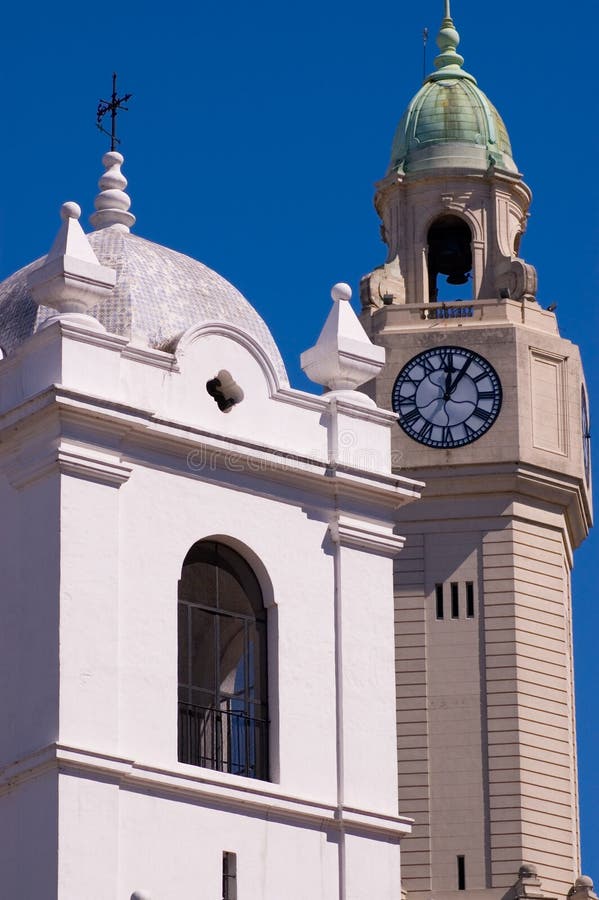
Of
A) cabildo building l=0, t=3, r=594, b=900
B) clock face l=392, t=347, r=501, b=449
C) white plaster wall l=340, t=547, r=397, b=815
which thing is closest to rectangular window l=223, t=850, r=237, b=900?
cabildo building l=0, t=3, r=594, b=900

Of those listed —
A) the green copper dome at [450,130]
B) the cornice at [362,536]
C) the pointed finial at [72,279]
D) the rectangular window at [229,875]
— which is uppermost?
the green copper dome at [450,130]

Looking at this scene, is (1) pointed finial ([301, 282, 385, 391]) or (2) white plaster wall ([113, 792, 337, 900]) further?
(1) pointed finial ([301, 282, 385, 391])

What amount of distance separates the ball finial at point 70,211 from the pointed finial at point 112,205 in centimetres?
274

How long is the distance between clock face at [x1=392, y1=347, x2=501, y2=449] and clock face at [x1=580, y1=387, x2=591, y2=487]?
107 inches

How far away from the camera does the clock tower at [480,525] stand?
79312mm

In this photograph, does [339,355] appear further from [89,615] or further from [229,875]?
[229,875]

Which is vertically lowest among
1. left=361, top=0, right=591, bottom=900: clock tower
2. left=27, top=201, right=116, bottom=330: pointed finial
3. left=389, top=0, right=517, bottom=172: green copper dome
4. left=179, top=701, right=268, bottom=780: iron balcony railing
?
left=179, top=701, right=268, bottom=780: iron balcony railing

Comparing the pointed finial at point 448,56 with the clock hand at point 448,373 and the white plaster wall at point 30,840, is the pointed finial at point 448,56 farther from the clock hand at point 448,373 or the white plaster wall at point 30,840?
the white plaster wall at point 30,840

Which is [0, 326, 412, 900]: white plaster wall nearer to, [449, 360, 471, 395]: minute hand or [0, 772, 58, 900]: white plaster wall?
[0, 772, 58, 900]: white plaster wall

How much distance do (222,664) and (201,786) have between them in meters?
2.99

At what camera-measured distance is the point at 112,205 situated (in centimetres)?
4512

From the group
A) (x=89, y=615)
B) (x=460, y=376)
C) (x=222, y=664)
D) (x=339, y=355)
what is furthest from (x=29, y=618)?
(x=460, y=376)

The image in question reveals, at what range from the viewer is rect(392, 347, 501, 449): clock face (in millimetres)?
78000

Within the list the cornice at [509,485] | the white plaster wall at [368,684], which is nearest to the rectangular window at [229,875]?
the white plaster wall at [368,684]
